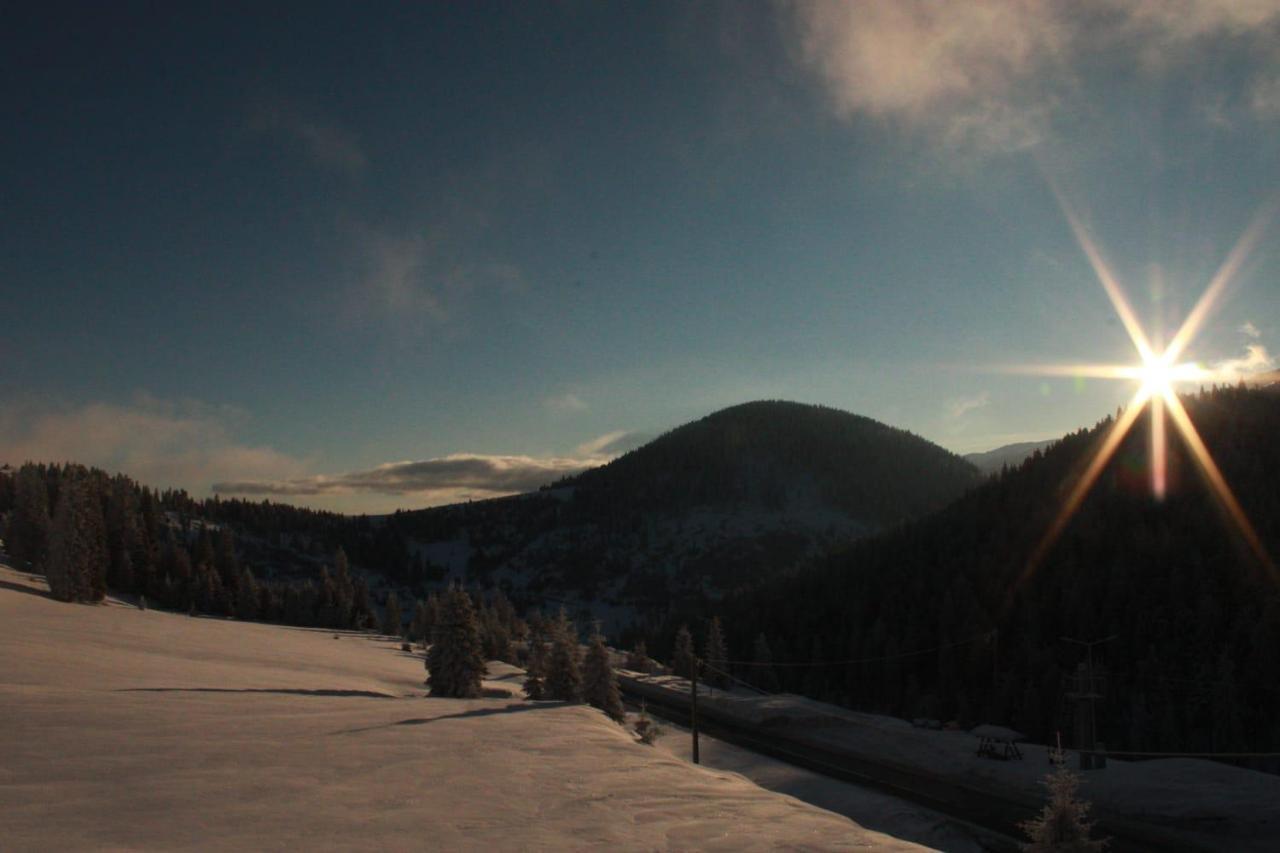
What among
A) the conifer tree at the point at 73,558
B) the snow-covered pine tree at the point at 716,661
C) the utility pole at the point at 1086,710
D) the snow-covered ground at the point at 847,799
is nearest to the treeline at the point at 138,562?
the conifer tree at the point at 73,558

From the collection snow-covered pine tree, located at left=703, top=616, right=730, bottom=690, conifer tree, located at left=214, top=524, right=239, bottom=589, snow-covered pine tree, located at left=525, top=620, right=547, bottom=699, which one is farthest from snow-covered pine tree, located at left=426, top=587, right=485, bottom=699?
conifer tree, located at left=214, top=524, right=239, bottom=589

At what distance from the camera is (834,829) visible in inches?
567

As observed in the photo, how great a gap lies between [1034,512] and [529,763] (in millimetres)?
108845

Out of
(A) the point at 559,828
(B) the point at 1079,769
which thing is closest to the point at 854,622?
(B) the point at 1079,769

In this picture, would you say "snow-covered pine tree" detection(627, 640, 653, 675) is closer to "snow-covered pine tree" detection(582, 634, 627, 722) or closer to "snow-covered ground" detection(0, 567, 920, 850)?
"snow-covered pine tree" detection(582, 634, 627, 722)

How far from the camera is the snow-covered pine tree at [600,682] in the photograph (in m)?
43.7

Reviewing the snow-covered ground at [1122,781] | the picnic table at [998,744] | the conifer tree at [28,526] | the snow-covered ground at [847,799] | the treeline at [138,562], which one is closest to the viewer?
the snow-covered ground at [847,799]

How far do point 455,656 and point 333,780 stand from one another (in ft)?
96.3

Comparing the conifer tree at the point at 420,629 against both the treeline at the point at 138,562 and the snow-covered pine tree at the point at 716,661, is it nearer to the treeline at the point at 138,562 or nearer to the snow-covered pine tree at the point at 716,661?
the treeline at the point at 138,562

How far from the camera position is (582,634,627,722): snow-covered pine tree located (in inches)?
1721

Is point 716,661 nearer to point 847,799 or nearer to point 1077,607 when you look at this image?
point 1077,607

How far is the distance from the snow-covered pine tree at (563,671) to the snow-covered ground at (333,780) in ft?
41.4

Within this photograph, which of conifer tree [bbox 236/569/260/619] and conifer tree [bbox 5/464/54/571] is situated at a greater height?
conifer tree [bbox 5/464/54/571]

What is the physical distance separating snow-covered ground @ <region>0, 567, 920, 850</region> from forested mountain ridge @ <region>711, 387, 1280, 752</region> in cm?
5921
